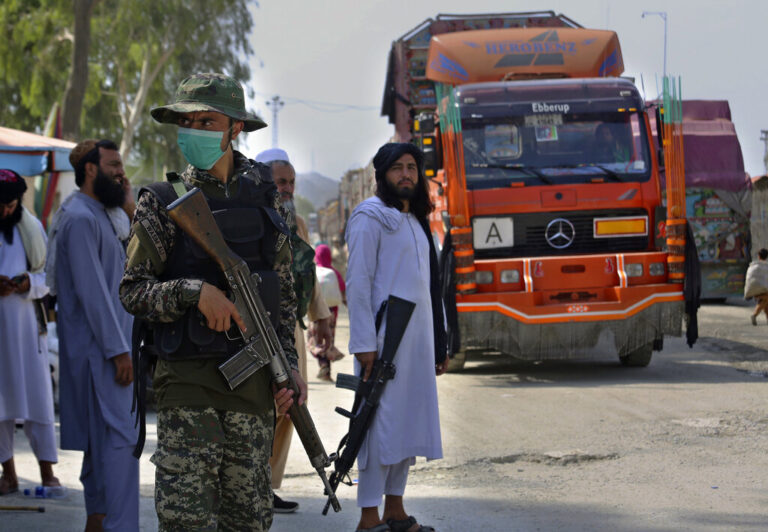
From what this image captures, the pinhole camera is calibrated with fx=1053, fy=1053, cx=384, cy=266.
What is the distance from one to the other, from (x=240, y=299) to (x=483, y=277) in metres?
7.38

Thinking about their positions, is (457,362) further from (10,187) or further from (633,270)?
(10,187)

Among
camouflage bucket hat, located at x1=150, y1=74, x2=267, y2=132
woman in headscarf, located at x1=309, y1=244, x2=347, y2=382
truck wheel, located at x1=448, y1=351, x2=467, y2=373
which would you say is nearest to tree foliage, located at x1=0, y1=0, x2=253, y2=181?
woman in headscarf, located at x1=309, y1=244, x2=347, y2=382

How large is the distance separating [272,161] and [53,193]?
28.5ft

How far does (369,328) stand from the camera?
5.00 meters

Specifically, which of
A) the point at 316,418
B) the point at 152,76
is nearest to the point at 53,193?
the point at 316,418

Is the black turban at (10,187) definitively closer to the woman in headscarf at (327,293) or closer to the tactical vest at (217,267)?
the tactical vest at (217,267)

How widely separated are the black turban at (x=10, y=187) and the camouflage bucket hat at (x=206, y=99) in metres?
2.68

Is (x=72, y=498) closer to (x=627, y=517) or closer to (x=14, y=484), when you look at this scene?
(x=14, y=484)

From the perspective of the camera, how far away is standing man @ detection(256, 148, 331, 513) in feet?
17.9

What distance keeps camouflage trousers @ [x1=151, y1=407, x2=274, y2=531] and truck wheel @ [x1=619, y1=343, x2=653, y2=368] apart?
8.37 m

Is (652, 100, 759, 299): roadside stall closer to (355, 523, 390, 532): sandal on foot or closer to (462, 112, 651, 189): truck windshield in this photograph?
(462, 112, 651, 189): truck windshield

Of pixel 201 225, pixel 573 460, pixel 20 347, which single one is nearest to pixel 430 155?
pixel 573 460

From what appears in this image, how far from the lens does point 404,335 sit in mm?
5023

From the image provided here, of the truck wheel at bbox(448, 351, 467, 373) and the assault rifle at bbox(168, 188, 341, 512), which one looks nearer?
the assault rifle at bbox(168, 188, 341, 512)
